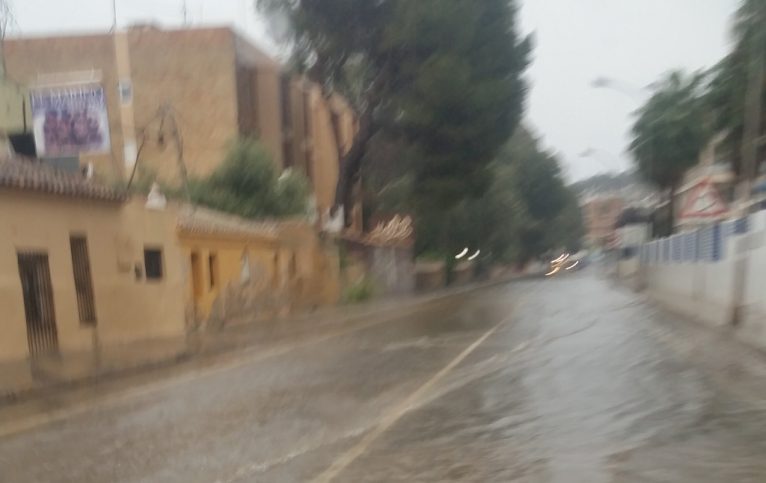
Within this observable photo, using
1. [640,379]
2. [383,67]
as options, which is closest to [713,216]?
[640,379]

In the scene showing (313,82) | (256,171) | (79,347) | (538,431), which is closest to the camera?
(538,431)

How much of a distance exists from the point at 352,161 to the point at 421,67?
5.56m

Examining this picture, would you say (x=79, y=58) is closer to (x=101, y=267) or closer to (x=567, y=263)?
(x=101, y=267)

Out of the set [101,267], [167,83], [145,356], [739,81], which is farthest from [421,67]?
[145,356]

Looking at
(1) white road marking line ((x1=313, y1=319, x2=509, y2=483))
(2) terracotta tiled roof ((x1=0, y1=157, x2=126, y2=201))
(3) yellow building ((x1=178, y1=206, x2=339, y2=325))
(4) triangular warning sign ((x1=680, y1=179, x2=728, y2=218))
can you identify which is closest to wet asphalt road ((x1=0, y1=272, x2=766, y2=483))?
(1) white road marking line ((x1=313, y1=319, x2=509, y2=483))

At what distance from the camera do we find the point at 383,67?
33906 mm

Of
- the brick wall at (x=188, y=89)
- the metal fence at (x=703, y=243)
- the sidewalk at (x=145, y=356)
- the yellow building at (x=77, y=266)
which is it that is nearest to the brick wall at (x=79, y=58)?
the brick wall at (x=188, y=89)

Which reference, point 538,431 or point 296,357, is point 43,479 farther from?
point 296,357

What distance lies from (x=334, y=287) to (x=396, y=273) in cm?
1400

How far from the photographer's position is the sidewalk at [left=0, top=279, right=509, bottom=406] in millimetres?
12527

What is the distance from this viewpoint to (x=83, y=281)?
57.0 feet

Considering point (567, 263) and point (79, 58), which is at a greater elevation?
point (79, 58)

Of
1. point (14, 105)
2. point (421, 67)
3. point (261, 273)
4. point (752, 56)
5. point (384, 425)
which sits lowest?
point (261, 273)

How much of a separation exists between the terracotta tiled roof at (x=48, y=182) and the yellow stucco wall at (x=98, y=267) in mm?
219
